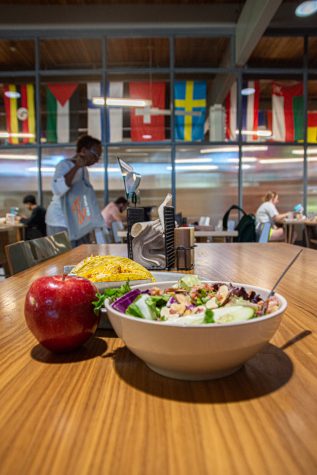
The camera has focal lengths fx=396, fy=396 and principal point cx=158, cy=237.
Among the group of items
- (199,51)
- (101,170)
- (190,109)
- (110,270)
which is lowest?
(110,270)

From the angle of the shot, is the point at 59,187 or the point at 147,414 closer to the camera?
the point at 147,414

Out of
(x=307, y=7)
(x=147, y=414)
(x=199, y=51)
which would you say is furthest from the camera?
(x=199, y=51)

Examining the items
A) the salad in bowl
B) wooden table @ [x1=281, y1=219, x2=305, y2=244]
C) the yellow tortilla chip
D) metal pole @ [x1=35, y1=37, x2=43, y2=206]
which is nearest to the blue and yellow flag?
wooden table @ [x1=281, y1=219, x2=305, y2=244]

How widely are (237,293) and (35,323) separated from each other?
30 cm

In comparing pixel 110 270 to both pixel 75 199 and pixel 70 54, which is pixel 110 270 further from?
pixel 70 54

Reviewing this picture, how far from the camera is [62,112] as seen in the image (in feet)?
22.3

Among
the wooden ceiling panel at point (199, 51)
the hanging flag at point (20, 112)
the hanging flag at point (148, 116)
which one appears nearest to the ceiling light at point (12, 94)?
the hanging flag at point (20, 112)

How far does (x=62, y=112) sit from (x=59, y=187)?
4.08 meters

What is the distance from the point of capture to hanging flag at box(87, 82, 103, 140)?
670cm

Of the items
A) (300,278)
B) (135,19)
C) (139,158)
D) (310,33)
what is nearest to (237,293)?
(300,278)

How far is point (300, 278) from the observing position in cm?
120

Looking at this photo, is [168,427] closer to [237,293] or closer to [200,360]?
[200,360]

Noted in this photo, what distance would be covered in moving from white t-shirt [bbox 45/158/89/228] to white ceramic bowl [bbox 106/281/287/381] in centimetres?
282

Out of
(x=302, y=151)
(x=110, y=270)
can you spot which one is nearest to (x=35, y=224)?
(x=302, y=151)
